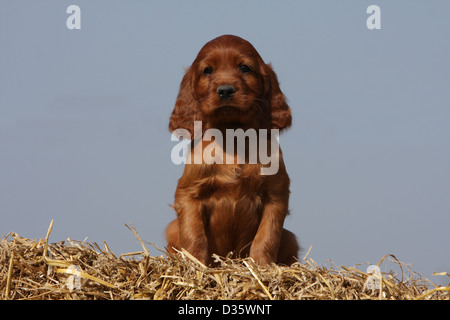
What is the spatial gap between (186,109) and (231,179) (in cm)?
84

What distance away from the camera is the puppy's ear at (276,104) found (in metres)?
6.26

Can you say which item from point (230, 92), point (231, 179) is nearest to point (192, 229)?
point (231, 179)

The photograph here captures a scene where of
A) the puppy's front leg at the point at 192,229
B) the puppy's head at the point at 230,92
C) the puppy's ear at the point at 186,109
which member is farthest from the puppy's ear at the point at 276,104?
the puppy's front leg at the point at 192,229

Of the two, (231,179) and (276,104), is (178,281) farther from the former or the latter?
(276,104)

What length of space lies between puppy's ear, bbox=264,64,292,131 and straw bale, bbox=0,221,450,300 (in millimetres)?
1600

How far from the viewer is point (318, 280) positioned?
4762mm

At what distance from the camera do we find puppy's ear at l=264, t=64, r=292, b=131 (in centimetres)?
626

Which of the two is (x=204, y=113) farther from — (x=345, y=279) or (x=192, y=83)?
(x=345, y=279)

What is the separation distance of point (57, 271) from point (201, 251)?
143 cm

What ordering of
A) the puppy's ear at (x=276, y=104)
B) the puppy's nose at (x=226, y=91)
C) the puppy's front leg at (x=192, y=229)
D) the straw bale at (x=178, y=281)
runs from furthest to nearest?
the puppy's ear at (x=276, y=104), the puppy's front leg at (x=192, y=229), the puppy's nose at (x=226, y=91), the straw bale at (x=178, y=281)

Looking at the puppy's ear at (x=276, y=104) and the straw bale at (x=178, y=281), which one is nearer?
the straw bale at (x=178, y=281)

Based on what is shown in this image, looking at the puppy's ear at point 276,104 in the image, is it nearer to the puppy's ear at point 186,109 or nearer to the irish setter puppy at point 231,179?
the irish setter puppy at point 231,179
